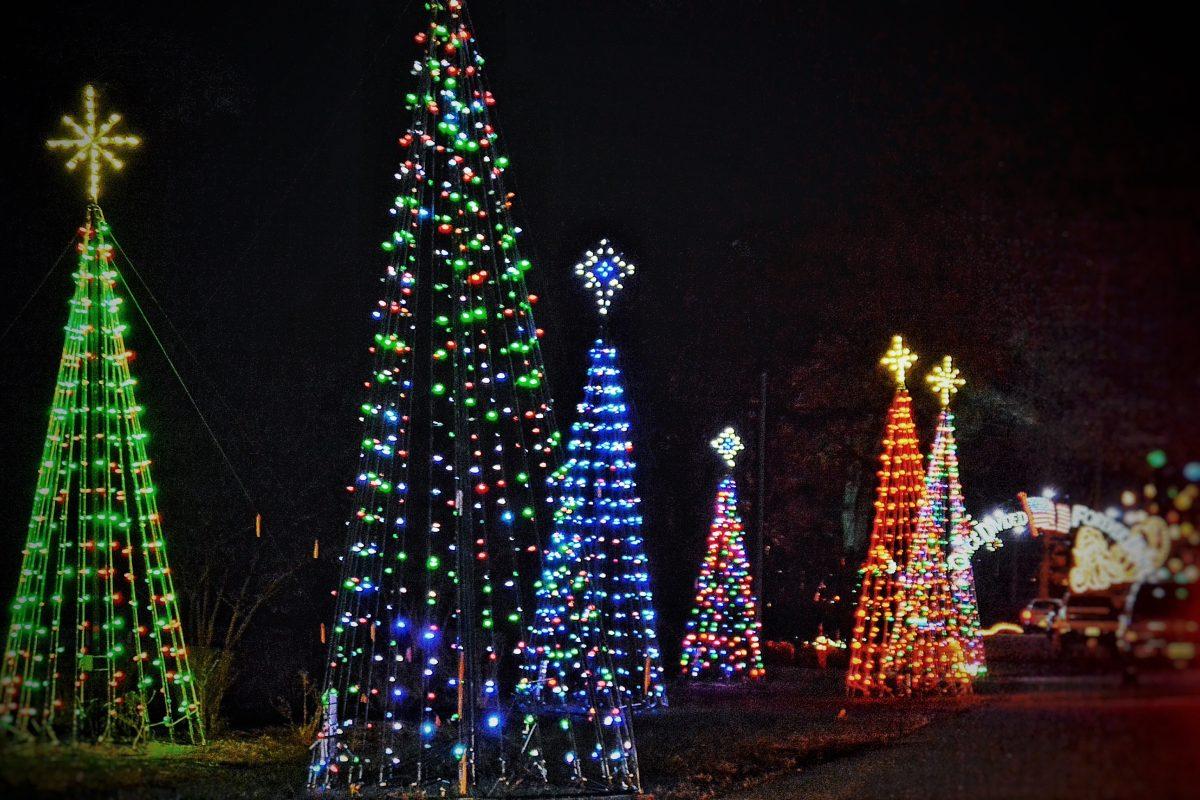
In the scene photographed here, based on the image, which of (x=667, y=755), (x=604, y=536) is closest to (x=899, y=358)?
(x=604, y=536)

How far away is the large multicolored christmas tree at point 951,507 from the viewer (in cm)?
1274

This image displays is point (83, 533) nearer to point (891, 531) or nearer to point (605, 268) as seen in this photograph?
point (605, 268)

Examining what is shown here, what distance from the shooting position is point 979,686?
8945 mm

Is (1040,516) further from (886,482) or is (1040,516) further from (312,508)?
(312,508)

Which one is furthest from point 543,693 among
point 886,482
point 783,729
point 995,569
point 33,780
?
point 33,780

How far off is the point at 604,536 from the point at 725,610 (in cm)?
350

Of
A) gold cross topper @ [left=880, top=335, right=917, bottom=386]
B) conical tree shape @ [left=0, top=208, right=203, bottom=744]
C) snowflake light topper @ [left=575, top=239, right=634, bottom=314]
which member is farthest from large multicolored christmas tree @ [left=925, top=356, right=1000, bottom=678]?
conical tree shape @ [left=0, top=208, right=203, bottom=744]

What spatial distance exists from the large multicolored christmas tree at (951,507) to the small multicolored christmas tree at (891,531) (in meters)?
0.28

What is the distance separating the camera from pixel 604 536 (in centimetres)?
1556

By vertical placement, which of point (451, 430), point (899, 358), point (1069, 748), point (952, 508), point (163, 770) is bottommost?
point (163, 770)

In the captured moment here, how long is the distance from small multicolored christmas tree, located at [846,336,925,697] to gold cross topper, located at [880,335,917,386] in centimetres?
17

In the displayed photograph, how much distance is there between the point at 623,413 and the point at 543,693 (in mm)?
3973

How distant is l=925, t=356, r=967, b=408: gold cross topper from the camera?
41.0ft

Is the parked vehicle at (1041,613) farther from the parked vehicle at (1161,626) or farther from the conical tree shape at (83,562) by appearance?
the conical tree shape at (83,562)
